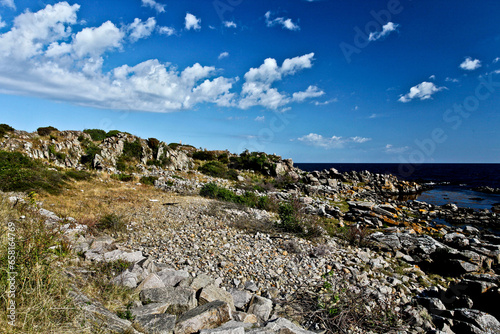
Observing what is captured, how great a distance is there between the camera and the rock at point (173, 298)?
4.32m

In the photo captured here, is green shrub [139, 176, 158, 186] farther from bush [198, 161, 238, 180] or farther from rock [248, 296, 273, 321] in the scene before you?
rock [248, 296, 273, 321]

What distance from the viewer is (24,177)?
12336 millimetres

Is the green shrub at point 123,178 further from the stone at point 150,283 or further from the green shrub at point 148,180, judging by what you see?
the stone at point 150,283

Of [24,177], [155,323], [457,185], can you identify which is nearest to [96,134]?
[24,177]

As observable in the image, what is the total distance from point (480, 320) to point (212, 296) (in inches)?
213

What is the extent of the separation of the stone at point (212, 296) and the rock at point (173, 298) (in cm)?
15

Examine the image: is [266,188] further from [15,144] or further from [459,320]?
[15,144]

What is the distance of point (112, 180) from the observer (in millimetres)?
18344

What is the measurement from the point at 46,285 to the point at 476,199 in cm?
3483

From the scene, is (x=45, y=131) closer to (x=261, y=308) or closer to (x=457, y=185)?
(x=261, y=308)

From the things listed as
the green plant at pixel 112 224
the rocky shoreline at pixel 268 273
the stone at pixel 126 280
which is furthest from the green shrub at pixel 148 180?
the stone at pixel 126 280

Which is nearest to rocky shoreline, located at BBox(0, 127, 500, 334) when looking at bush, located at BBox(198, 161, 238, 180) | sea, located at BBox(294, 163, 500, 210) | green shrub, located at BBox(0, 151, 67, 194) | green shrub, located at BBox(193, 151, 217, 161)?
green shrub, located at BBox(0, 151, 67, 194)

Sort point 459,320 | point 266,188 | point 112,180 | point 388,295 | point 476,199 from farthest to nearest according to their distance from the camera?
point 476,199, point 266,188, point 112,180, point 388,295, point 459,320

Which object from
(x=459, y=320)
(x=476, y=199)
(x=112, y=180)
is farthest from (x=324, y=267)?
(x=476, y=199)
